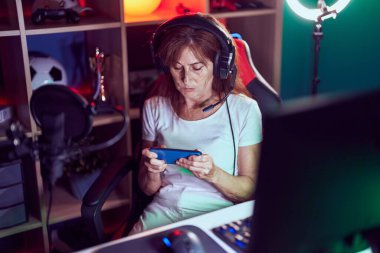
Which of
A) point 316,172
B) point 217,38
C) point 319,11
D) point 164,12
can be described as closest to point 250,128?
point 217,38

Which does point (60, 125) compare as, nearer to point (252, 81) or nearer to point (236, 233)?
point (236, 233)

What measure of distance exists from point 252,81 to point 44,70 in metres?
0.93

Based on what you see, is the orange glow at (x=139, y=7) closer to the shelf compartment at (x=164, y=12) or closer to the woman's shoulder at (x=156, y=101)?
the shelf compartment at (x=164, y=12)

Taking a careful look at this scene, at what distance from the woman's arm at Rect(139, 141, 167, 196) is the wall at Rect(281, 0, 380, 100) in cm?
84

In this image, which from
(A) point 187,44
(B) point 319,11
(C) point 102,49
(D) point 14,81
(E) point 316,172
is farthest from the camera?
(C) point 102,49

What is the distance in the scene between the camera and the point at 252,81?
69.8 inches

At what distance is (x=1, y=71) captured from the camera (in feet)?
7.45

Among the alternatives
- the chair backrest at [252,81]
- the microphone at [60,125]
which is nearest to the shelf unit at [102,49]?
the chair backrest at [252,81]

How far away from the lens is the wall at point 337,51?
2.07m

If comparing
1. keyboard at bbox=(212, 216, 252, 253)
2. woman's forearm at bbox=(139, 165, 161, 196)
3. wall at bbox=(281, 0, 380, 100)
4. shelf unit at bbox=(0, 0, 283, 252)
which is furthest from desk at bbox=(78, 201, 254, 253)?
shelf unit at bbox=(0, 0, 283, 252)

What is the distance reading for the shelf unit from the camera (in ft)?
6.58

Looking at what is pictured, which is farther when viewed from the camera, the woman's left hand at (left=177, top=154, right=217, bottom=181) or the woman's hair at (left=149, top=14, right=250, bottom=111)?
the woman's hair at (left=149, top=14, right=250, bottom=111)

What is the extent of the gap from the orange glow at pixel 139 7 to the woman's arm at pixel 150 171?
2.32 ft

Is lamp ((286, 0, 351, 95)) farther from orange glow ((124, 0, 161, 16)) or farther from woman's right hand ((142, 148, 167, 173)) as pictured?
woman's right hand ((142, 148, 167, 173))
